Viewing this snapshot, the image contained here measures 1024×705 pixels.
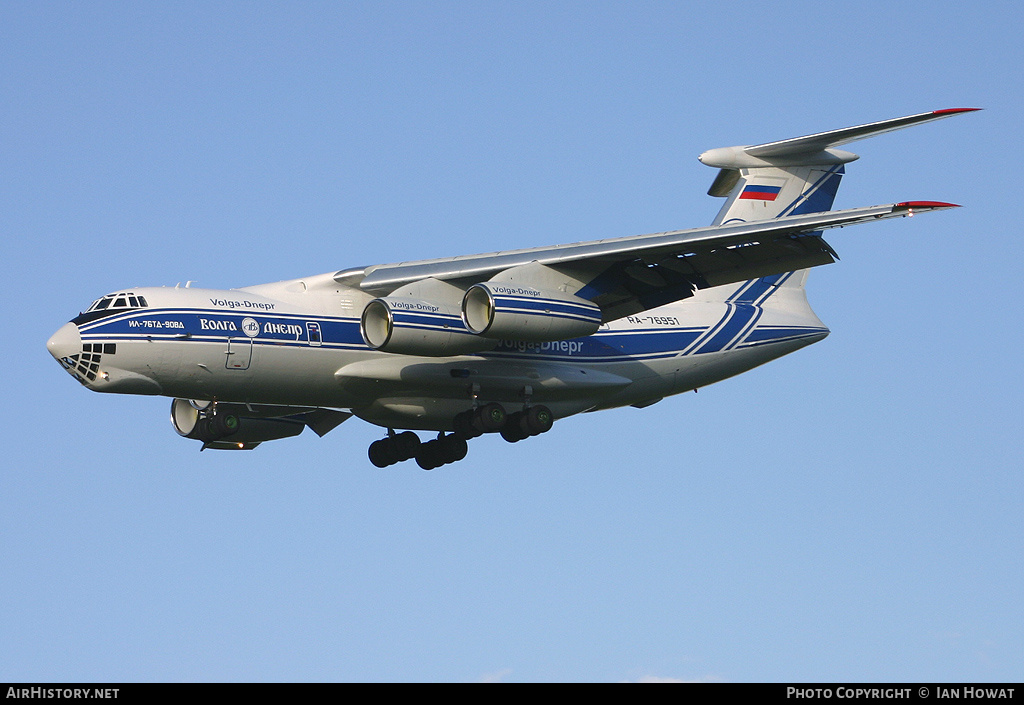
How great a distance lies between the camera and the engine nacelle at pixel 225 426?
16.2 metres

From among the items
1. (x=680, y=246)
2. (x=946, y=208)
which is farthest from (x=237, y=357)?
(x=946, y=208)

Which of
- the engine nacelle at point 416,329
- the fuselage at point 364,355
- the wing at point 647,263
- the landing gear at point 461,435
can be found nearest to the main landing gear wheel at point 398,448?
the landing gear at point 461,435

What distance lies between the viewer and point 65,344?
14.3 metres

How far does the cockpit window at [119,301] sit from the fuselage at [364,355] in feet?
0.05

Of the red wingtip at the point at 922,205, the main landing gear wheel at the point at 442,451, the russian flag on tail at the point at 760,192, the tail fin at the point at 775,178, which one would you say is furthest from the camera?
the russian flag on tail at the point at 760,192

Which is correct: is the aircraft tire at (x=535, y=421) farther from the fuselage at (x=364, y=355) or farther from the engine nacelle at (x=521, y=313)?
the engine nacelle at (x=521, y=313)

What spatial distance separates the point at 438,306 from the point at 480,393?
4.96 feet

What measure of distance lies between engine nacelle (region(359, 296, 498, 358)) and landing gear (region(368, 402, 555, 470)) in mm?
1212

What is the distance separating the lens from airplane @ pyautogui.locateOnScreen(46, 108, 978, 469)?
14.6m

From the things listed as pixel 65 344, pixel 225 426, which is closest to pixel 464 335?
pixel 225 426

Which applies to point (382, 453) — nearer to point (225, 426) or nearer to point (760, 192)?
point (225, 426)

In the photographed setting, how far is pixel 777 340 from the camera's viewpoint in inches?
717

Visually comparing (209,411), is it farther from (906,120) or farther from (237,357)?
(906,120)

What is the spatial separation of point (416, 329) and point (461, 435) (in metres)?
2.01
